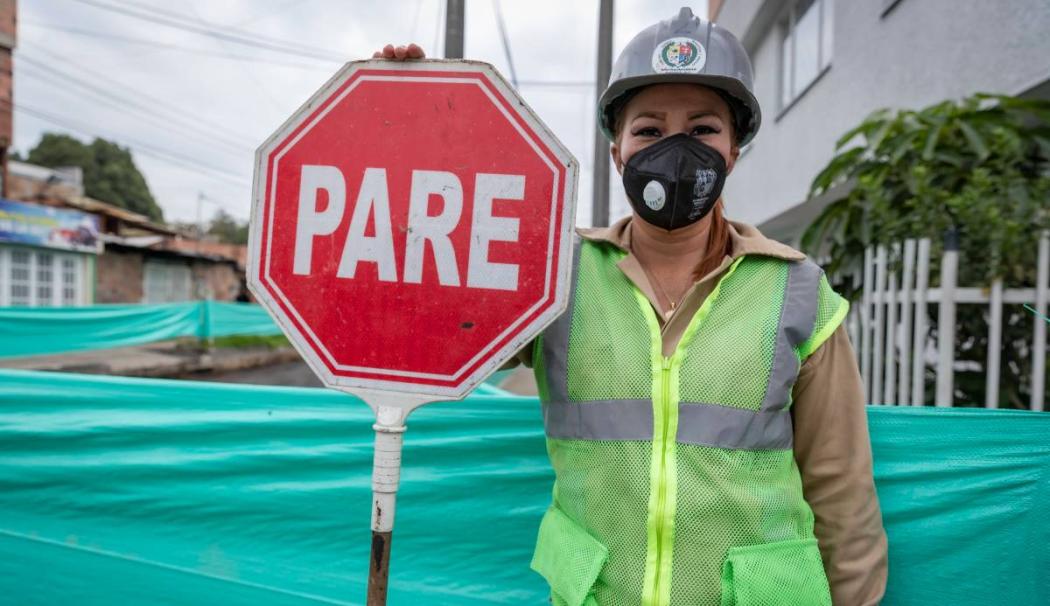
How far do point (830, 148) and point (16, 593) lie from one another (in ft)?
25.1

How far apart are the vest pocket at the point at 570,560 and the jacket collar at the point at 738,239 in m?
0.60

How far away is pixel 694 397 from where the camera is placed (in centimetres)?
119

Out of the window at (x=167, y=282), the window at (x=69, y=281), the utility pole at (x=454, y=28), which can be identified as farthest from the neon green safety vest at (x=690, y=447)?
the window at (x=167, y=282)

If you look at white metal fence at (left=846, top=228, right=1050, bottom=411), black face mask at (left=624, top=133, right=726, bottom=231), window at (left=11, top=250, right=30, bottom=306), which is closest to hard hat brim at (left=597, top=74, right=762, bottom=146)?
black face mask at (left=624, top=133, right=726, bottom=231)

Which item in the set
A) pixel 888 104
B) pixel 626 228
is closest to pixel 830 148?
pixel 888 104

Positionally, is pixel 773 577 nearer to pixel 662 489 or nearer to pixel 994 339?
pixel 662 489

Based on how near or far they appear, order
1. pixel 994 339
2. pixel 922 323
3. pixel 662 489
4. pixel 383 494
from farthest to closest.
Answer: pixel 922 323 → pixel 994 339 → pixel 662 489 → pixel 383 494

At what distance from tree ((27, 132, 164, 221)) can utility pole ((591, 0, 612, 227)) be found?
46430 millimetres

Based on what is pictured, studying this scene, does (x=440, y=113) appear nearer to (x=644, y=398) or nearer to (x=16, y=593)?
(x=644, y=398)

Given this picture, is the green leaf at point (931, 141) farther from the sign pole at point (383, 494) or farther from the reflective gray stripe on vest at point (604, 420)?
the sign pole at point (383, 494)

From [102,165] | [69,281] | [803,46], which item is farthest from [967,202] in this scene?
[102,165]

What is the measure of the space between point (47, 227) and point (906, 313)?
1938cm

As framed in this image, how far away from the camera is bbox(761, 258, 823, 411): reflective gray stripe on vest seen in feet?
3.95

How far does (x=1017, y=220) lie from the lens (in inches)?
106
